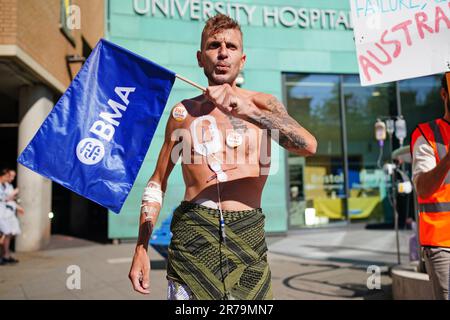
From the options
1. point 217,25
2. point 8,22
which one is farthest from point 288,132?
point 8,22

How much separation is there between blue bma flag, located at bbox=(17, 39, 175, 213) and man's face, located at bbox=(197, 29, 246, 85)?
386 millimetres

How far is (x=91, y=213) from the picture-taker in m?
14.6

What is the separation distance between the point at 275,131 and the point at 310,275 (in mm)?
5415

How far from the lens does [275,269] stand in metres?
7.25

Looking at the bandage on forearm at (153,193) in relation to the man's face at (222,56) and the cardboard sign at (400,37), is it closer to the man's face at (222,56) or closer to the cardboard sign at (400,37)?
the man's face at (222,56)

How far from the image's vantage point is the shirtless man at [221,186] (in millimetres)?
1752

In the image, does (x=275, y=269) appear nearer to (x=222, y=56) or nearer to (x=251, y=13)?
(x=222, y=56)

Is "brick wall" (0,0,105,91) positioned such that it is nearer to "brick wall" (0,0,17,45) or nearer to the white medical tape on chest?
Answer: "brick wall" (0,0,17,45)

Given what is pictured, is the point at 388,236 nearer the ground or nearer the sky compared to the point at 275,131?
nearer the ground

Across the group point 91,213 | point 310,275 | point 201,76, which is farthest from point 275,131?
point 91,213

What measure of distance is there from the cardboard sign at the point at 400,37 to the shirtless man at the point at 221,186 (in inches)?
28.6
